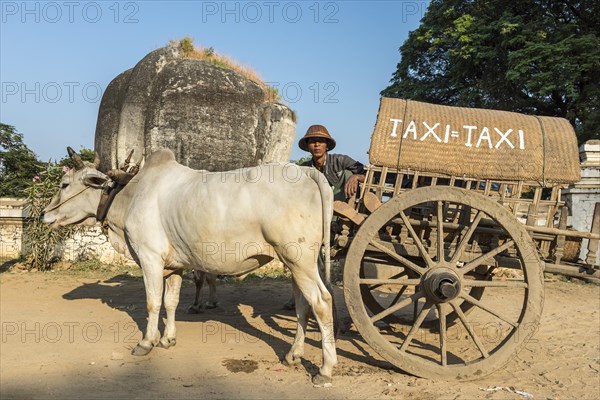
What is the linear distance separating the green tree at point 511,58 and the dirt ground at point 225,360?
8.42 metres

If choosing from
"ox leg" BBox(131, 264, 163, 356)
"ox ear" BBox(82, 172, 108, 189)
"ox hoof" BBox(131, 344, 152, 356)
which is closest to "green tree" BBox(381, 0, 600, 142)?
"ox ear" BBox(82, 172, 108, 189)

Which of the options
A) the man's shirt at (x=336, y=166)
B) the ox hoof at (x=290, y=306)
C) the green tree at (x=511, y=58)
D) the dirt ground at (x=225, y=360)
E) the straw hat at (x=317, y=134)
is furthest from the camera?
the green tree at (x=511, y=58)

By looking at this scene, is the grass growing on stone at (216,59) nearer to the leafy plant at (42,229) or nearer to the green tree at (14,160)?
the leafy plant at (42,229)

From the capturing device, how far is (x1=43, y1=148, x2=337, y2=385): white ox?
386cm

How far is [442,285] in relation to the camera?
12.3 ft

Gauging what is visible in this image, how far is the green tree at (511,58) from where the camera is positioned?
13.0 m

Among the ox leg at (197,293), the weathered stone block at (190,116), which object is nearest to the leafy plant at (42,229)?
the weathered stone block at (190,116)

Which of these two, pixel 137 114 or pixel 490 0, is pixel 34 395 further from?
pixel 490 0

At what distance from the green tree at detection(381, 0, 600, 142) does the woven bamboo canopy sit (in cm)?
1018

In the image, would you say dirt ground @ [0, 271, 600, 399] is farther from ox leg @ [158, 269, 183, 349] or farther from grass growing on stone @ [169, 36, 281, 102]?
grass growing on stone @ [169, 36, 281, 102]

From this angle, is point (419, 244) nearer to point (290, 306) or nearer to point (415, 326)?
point (415, 326)

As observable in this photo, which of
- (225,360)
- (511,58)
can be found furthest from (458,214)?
(511,58)

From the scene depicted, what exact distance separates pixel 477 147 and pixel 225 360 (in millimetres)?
2844

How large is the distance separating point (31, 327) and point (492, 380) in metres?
4.88
